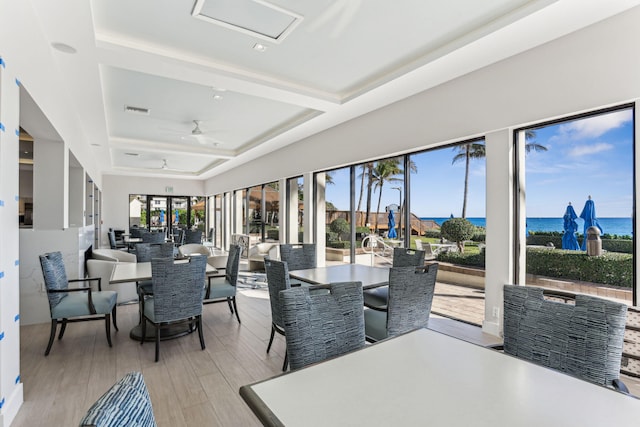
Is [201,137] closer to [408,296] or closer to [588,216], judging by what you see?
[408,296]

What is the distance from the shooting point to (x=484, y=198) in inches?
153

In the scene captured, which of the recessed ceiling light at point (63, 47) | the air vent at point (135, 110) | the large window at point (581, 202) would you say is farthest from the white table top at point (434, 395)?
the air vent at point (135, 110)

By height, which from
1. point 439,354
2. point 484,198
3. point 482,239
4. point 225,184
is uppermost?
point 225,184

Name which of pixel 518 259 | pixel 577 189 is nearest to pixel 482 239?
pixel 518 259

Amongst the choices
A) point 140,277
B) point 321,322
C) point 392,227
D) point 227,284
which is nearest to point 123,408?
point 321,322

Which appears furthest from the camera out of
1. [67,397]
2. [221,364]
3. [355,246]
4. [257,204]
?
[257,204]

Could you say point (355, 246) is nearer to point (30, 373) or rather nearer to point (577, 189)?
point (577, 189)

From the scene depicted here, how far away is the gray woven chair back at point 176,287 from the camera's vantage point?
3.05m

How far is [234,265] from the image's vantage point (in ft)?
13.5

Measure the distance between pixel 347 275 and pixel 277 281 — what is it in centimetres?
77

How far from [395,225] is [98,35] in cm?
421

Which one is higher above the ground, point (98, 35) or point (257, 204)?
point (98, 35)

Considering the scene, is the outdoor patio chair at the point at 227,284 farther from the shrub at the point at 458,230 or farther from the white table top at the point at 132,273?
the shrub at the point at 458,230

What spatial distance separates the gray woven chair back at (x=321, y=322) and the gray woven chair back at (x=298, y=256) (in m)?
2.60
